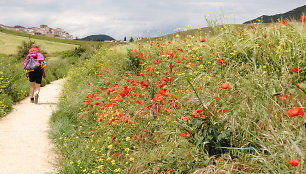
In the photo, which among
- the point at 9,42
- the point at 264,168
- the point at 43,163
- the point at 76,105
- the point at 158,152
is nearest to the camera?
the point at 264,168

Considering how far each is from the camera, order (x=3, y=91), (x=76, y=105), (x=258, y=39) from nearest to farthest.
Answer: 1. (x=258, y=39)
2. (x=76, y=105)
3. (x=3, y=91)

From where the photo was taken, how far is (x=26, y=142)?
515 cm

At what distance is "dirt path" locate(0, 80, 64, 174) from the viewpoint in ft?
13.5

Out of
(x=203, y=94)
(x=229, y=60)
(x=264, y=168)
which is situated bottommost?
(x=264, y=168)

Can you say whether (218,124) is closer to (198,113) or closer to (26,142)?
(198,113)

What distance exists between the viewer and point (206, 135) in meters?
2.71

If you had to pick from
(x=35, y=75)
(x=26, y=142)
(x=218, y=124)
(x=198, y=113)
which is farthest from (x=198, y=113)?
(x=35, y=75)

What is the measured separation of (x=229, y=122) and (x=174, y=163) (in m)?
0.72

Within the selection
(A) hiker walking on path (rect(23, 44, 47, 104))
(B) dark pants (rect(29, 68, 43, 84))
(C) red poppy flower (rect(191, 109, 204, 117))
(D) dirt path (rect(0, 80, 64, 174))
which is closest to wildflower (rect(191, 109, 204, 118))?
(C) red poppy flower (rect(191, 109, 204, 117))

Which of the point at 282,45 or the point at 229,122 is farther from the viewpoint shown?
the point at 282,45

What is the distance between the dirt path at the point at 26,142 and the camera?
410cm

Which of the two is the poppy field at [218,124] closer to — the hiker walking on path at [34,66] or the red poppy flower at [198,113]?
the red poppy flower at [198,113]

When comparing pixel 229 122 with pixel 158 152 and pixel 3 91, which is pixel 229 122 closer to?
pixel 158 152

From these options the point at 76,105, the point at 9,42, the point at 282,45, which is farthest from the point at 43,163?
the point at 9,42
